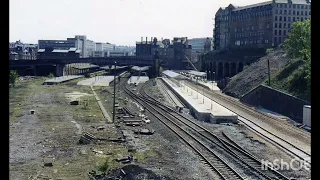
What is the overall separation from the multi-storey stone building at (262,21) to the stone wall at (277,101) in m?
50.1

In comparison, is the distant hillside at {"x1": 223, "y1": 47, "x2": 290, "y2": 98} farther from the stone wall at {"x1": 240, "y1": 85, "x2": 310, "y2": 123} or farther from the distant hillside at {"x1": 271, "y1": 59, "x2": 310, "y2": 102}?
the stone wall at {"x1": 240, "y1": 85, "x2": 310, "y2": 123}

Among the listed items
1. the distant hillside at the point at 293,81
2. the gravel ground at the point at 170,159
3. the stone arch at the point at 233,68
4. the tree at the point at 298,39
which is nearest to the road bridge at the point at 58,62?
the stone arch at the point at 233,68

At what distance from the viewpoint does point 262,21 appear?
335 ft

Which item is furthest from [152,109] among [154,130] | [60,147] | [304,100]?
[60,147]

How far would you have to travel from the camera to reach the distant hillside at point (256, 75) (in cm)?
5612

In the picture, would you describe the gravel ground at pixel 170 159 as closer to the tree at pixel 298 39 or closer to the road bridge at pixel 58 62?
the tree at pixel 298 39

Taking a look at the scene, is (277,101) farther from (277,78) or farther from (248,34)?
(248,34)

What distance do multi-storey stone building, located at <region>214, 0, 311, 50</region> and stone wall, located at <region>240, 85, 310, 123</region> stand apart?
5006cm

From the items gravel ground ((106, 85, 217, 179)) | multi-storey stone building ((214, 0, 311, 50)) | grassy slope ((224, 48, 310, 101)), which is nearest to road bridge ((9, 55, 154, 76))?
multi-storey stone building ((214, 0, 311, 50))

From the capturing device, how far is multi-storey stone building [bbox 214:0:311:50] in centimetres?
9762

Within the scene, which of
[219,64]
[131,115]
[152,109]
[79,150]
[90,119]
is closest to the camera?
[79,150]

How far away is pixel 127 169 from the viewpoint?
58.4 ft
